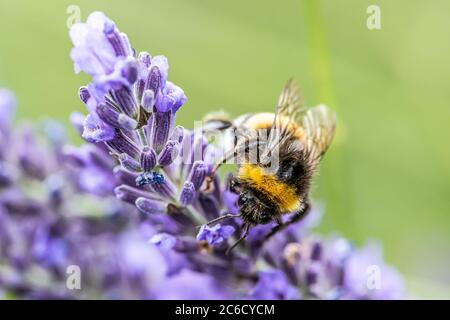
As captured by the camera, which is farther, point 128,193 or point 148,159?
point 128,193

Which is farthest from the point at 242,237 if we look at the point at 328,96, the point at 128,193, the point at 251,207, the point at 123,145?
the point at 328,96

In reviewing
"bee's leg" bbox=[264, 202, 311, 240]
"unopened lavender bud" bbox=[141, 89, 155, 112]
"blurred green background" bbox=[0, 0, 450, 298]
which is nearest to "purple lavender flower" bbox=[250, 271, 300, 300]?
"bee's leg" bbox=[264, 202, 311, 240]

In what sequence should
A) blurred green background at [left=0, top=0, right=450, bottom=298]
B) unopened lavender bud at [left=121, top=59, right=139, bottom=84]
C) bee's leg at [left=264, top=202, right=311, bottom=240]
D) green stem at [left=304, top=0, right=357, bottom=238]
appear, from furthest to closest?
blurred green background at [left=0, top=0, right=450, bottom=298], green stem at [left=304, top=0, right=357, bottom=238], bee's leg at [left=264, top=202, right=311, bottom=240], unopened lavender bud at [left=121, top=59, right=139, bottom=84]

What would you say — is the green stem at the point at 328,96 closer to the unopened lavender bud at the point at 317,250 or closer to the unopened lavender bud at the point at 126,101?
the unopened lavender bud at the point at 317,250

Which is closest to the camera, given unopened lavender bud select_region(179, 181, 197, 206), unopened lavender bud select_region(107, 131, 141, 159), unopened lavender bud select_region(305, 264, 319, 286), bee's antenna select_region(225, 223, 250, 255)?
unopened lavender bud select_region(107, 131, 141, 159)

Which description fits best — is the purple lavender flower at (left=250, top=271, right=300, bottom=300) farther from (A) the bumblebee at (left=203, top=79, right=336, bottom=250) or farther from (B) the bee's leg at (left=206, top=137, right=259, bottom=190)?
(B) the bee's leg at (left=206, top=137, right=259, bottom=190)

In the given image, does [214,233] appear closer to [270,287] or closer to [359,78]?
[270,287]

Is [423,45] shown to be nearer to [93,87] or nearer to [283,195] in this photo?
[283,195]
